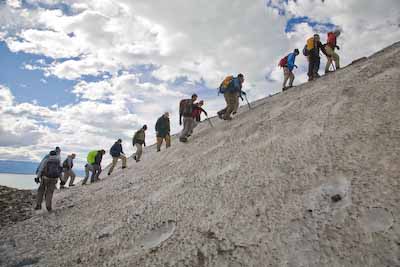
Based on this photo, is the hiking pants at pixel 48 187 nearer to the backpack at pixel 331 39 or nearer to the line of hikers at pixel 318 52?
the line of hikers at pixel 318 52

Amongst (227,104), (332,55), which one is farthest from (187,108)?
(332,55)

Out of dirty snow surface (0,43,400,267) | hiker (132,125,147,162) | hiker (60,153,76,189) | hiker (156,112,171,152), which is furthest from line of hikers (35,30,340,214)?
hiker (60,153,76,189)

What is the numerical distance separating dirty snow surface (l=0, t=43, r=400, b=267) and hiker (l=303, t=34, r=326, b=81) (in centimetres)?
332

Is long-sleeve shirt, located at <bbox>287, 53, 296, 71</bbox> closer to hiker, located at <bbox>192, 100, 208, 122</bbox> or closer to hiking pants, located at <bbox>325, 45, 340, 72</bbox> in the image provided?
hiking pants, located at <bbox>325, 45, 340, 72</bbox>

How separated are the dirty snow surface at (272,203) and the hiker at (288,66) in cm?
466

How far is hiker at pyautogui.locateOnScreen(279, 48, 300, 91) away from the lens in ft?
51.3

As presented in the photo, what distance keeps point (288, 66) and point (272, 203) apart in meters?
11.5

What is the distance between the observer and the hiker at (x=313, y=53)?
46.3 ft

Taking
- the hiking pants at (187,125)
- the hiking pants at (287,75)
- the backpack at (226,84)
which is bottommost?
the hiking pants at (187,125)

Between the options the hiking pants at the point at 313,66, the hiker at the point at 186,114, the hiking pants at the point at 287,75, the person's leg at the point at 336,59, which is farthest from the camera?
the hiking pants at the point at 287,75

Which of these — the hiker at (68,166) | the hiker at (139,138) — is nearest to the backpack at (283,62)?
the hiker at (139,138)

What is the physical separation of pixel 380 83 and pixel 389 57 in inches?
93.9

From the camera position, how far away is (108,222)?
27.9 ft

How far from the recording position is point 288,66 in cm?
1580
